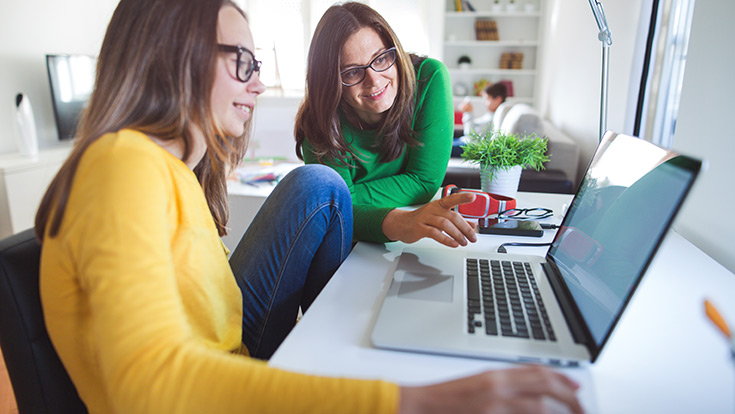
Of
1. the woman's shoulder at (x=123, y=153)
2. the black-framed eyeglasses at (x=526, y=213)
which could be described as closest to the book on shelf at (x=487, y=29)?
the black-framed eyeglasses at (x=526, y=213)

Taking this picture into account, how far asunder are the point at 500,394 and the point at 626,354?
25cm

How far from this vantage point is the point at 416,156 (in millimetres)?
1397

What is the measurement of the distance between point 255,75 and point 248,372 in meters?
0.50

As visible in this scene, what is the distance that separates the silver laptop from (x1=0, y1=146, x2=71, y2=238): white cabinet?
2.77 metres

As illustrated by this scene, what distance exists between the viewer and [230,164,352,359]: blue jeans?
89 centimetres

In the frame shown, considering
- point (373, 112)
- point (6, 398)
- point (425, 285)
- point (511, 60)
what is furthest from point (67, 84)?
point (511, 60)

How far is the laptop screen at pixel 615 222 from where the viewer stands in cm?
53

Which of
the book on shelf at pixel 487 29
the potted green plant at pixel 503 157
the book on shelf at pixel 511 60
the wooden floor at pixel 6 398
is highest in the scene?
the book on shelf at pixel 487 29

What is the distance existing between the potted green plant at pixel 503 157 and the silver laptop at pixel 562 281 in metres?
0.41

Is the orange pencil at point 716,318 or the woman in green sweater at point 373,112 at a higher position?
the woman in green sweater at point 373,112

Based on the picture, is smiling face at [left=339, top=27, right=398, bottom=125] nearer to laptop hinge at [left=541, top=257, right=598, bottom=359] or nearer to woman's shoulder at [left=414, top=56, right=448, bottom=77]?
woman's shoulder at [left=414, top=56, right=448, bottom=77]

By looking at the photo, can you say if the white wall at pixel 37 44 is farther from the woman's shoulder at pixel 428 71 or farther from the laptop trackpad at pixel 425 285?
the laptop trackpad at pixel 425 285


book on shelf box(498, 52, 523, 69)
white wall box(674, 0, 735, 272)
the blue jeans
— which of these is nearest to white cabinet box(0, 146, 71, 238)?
the blue jeans

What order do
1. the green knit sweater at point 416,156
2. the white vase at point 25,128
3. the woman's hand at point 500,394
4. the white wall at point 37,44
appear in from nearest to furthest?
the woman's hand at point 500,394 → the green knit sweater at point 416,156 → the white vase at point 25,128 → the white wall at point 37,44
